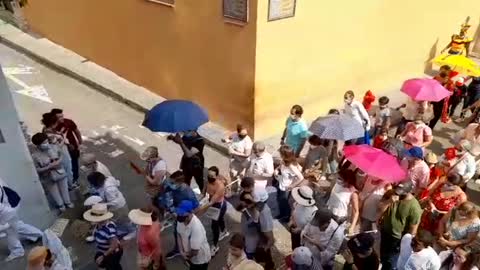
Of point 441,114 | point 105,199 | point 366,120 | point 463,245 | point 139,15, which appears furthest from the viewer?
point 139,15

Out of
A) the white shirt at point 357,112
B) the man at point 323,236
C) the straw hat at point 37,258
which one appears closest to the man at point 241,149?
the white shirt at point 357,112

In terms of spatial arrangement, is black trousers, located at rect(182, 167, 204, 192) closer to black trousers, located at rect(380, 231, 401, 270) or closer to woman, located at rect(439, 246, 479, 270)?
black trousers, located at rect(380, 231, 401, 270)

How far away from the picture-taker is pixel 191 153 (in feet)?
24.6

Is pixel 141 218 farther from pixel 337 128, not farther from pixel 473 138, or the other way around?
pixel 473 138

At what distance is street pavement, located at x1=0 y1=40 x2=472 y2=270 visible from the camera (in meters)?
7.12

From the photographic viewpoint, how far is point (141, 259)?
19.2ft

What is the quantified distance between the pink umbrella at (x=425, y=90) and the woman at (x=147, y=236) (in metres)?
4.72

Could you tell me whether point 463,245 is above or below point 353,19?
below

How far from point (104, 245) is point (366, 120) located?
4.52 m

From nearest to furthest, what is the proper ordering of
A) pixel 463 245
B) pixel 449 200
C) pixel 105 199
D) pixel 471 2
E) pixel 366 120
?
pixel 463 245
pixel 449 200
pixel 105 199
pixel 366 120
pixel 471 2

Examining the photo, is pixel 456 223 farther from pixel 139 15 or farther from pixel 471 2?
pixel 471 2

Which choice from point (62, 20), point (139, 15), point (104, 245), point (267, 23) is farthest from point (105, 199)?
point (62, 20)

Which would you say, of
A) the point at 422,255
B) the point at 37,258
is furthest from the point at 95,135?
the point at 422,255

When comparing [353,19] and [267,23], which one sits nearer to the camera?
[267,23]
